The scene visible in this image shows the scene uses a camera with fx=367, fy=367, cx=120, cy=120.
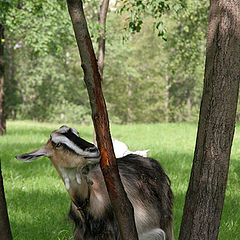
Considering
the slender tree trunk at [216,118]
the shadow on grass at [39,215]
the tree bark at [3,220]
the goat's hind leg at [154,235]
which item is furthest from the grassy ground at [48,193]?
the slender tree trunk at [216,118]

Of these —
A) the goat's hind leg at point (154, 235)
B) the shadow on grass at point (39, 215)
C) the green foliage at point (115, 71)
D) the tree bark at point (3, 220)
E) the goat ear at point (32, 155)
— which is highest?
the green foliage at point (115, 71)

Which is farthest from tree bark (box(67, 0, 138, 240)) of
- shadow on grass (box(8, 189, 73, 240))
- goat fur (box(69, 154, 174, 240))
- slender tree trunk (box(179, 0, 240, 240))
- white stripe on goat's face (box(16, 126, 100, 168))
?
shadow on grass (box(8, 189, 73, 240))

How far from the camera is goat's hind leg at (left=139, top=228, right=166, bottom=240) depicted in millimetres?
3702

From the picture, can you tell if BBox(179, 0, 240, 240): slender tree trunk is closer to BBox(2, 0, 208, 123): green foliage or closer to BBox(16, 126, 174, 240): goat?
BBox(16, 126, 174, 240): goat

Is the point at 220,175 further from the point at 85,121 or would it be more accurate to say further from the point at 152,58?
the point at 152,58

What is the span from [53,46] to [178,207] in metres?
12.0

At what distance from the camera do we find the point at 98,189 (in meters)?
3.38

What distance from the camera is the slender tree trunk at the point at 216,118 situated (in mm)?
3051

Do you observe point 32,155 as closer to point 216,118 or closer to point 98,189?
point 98,189

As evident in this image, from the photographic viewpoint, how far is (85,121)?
4016cm

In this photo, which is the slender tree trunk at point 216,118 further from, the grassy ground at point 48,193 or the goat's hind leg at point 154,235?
the grassy ground at point 48,193

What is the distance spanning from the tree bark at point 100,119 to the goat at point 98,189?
12 centimetres

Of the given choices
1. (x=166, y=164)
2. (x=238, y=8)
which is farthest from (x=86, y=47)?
(x=166, y=164)

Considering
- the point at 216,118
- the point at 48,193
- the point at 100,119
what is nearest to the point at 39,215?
the point at 48,193
